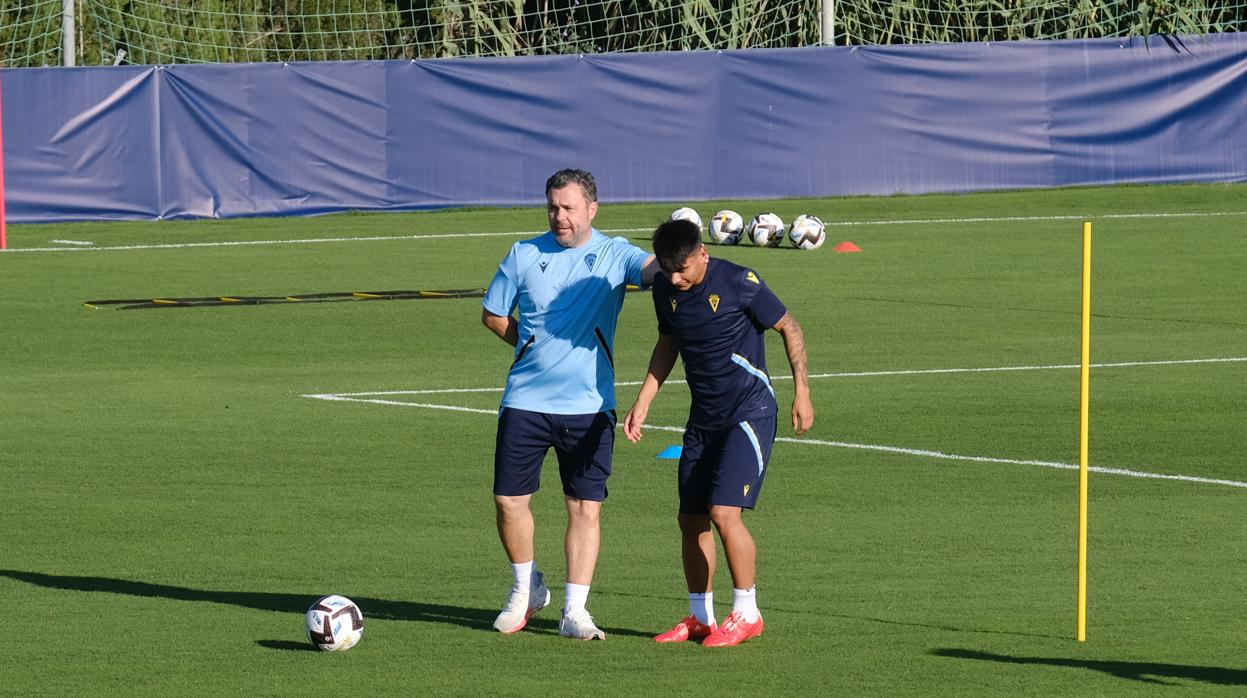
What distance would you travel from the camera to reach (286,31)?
36719 mm

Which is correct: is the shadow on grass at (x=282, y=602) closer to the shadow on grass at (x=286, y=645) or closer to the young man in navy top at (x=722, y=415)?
the shadow on grass at (x=286, y=645)

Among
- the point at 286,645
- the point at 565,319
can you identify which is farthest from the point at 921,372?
the point at 286,645

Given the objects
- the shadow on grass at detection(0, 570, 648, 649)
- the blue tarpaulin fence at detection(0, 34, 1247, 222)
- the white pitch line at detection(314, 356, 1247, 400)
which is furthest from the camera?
the blue tarpaulin fence at detection(0, 34, 1247, 222)

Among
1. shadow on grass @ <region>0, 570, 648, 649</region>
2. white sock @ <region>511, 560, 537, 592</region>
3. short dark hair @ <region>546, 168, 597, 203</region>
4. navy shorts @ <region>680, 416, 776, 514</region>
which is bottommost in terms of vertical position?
shadow on grass @ <region>0, 570, 648, 649</region>

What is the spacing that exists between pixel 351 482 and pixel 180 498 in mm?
1085

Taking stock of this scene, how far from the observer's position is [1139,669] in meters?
8.55

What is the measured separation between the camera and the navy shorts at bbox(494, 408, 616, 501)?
9.34 m

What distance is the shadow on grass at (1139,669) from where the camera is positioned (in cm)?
838

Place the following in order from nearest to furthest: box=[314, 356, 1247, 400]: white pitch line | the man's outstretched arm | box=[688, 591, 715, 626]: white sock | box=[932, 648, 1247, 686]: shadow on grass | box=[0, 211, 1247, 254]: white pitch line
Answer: box=[932, 648, 1247, 686]: shadow on grass, the man's outstretched arm, box=[688, 591, 715, 626]: white sock, box=[314, 356, 1247, 400]: white pitch line, box=[0, 211, 1247, 254]: white pitch line

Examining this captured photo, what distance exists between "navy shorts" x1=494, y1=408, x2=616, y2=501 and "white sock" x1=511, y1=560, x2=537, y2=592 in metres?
0.31

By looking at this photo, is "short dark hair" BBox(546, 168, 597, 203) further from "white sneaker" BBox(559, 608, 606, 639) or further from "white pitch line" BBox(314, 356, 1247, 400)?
"white pitch line" BBox(314, 356, 1247, 400)

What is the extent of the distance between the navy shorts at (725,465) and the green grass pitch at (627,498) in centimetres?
63

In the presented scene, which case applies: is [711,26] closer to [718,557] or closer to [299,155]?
[299,155]

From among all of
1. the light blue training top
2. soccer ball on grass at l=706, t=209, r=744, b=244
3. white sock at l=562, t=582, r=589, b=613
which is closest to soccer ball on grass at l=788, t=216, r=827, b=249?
soccer ball on grass at l=706, t=209, r=744, b=244
